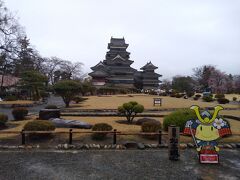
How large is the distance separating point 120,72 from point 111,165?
190 ft

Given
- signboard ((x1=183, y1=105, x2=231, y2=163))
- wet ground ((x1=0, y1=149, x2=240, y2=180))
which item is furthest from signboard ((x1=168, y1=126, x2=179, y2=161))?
signboard ((x1=183, y1=105, x2=231, y2=163))

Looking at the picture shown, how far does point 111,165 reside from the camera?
8.46 m

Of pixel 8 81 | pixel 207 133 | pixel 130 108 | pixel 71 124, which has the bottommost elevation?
pixel 71 124

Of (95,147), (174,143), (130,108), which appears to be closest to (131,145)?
(95,147)

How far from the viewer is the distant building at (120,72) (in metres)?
62.9

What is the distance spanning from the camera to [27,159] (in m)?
8.97

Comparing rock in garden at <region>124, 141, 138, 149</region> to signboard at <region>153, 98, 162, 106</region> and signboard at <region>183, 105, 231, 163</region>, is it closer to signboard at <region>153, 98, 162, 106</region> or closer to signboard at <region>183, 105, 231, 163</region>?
signboard at <region>183, 105, 231, 163</region>

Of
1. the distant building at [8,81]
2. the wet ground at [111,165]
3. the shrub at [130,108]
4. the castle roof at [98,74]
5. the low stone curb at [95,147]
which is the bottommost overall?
the wet ground at [111,165]

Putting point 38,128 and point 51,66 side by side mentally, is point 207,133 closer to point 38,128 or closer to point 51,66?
point 38,128

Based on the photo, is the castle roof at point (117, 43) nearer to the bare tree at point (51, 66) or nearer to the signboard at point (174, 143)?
the bare tree at point (51, 66)

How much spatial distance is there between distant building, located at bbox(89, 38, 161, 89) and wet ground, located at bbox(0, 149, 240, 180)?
5072 centimetres

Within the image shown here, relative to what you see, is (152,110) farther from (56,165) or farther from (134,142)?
(56,165)

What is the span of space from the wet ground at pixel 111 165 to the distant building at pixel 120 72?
50723 mm

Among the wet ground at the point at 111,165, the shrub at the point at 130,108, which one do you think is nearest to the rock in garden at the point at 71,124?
the shrub at the point at 130,108
